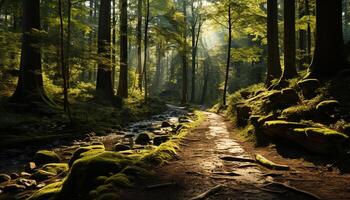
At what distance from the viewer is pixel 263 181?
5.62 m

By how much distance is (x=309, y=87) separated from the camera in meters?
9.26

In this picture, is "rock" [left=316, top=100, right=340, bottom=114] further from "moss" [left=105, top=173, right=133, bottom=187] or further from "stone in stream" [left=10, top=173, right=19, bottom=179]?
"stone in stream" [left=10, top=173, right=19, bottom=179]

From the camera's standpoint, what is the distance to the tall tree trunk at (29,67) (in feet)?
45.5

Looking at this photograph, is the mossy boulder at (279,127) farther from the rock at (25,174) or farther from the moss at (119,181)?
the rock at (25,174)

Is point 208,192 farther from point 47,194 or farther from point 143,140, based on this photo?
point 143,140

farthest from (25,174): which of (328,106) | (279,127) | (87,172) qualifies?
(328,106)

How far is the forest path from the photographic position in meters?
4.98

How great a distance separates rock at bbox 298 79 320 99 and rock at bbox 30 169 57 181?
23.4ft

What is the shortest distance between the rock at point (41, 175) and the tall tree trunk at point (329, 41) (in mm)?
7813

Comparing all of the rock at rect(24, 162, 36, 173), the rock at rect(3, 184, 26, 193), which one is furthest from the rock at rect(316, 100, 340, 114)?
the rock at rect(24, 162, 36, 173)

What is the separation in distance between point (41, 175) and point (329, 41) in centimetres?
860

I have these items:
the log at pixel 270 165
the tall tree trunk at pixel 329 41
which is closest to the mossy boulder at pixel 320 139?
the log at pixel 270 165

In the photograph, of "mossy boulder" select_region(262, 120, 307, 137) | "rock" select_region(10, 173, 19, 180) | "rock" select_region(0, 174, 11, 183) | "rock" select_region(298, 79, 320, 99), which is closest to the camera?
"rock" select_region(0, 174, 11, 183)

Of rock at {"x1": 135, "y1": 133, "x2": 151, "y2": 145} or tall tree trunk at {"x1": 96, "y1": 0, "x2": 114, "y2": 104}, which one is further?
tall tree trunk at {"x1": 96, "y1": 0, "x2": 114, "y2": 104}
